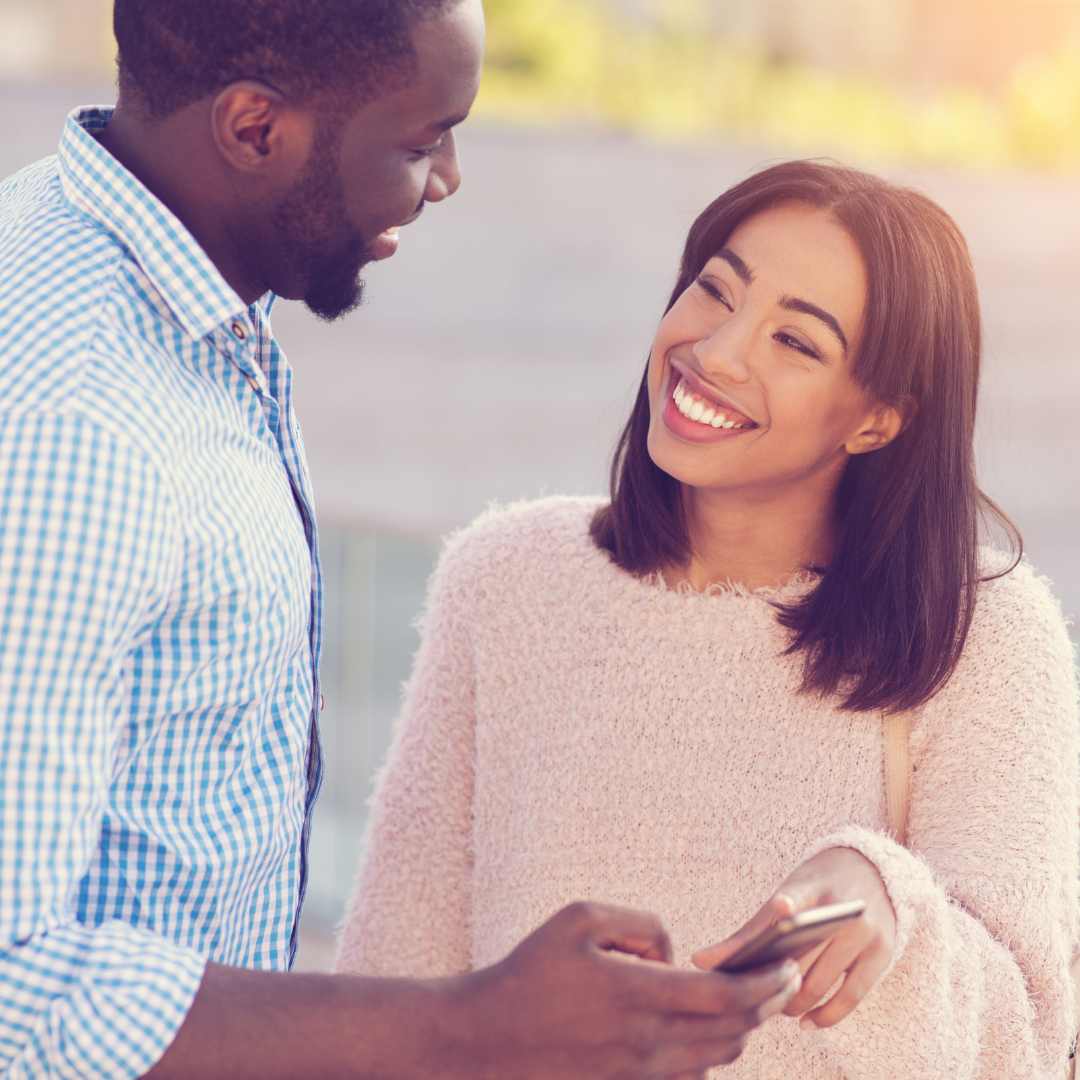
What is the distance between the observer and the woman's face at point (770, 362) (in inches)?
72.0

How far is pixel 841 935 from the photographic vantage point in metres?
1.38

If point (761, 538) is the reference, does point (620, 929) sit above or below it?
below

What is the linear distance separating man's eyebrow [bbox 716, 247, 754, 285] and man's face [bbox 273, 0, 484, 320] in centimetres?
59

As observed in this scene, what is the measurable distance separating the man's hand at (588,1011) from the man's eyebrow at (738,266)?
1077 mm

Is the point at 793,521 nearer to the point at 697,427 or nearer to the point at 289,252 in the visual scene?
the point at 697,427

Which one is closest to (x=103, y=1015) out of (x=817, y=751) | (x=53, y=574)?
(x=53, y=574)

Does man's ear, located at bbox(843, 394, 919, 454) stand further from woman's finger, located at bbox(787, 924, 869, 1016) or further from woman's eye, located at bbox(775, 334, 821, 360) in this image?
woman's finger, located at bbox(787, 924, 869, 1016)

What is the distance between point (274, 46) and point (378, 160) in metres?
0.15

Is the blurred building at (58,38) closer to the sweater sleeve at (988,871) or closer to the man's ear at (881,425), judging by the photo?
the man's ear at (881,425)

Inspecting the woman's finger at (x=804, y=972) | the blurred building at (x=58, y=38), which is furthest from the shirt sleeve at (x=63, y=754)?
the blurred building at (x=58, y=38)

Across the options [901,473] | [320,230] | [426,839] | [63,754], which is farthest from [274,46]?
[426,839]

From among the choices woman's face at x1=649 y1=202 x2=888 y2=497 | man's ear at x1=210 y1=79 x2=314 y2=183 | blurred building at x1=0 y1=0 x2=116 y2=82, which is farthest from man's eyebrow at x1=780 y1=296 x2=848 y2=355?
blurred building at x1=0 y1=0 x2=116 y2=82

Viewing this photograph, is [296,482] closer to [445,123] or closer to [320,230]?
[320,230]

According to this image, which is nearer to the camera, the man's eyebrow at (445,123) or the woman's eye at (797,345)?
the man's eyebrow at (445,123)
